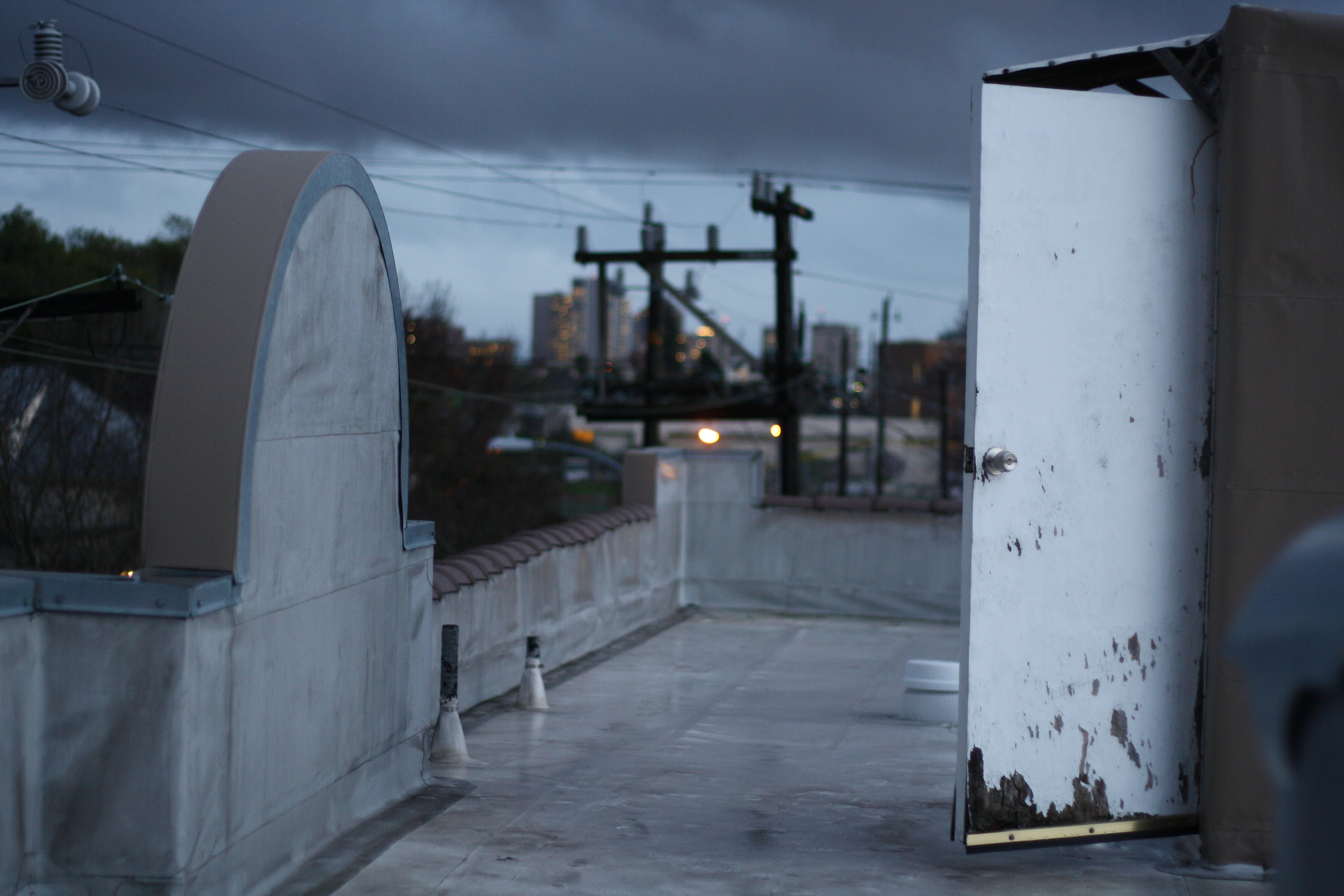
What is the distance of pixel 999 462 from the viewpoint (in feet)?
17.0

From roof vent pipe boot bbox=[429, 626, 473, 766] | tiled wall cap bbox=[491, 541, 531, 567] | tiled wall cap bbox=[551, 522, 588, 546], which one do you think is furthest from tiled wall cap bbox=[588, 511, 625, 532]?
roof vent pipe boot bbox=[429, 626, 473, 766]

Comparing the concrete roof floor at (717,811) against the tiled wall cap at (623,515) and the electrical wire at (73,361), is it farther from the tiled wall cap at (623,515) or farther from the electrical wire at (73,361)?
the electrical wire at (73,361)

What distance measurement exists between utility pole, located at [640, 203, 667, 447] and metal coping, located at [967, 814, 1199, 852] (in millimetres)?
25774

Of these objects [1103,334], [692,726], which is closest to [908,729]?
[692,726]

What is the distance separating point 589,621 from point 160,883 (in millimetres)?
8214

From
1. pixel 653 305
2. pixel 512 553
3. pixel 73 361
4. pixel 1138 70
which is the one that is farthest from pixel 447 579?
pixel 653 305

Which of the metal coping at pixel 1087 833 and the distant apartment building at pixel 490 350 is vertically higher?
the distant apartment building at pixel 490 350

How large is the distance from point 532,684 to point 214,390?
5155mm

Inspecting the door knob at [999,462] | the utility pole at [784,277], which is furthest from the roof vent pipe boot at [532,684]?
the utility pole at [784,277]

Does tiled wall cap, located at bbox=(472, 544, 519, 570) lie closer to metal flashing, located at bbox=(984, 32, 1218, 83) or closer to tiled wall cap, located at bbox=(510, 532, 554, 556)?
tiled wall cap, located at bbox=(510, 532, 554, 556)

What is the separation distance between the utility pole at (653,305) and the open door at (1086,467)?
25.7 m

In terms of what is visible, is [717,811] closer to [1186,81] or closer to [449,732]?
[449,732]

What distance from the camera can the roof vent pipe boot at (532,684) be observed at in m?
9.23

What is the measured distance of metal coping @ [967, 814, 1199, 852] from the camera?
204 inches
